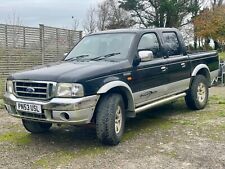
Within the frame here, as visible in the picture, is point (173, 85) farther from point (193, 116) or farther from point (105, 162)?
point (105, 162)

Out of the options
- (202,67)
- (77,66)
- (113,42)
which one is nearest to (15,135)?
(77,66)

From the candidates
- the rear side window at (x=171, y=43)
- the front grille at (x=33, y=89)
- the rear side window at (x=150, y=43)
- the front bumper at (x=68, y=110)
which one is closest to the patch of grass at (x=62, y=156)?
the front bumper at (x=68, y=110)

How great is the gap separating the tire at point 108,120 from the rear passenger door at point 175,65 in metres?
1.65

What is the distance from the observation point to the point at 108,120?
15.4 feet

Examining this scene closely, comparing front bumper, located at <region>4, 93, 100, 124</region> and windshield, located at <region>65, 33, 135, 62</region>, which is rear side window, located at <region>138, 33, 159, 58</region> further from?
front bumper, located at <region>4, 93, 100, 124</region>

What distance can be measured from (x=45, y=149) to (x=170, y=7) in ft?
92.0

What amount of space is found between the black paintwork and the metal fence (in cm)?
420

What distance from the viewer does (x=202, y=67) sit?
7.26 metres

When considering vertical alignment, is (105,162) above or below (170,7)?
below

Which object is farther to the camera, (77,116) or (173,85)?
(173,85)

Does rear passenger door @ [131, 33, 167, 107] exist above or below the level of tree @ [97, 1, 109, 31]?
below

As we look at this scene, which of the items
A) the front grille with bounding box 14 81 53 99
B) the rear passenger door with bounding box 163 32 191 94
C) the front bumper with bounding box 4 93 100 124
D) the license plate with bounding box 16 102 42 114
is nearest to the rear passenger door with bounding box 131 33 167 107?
the rear passenger door with bounding box 163 32 191 94

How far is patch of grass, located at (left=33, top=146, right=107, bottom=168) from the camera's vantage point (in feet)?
14.0

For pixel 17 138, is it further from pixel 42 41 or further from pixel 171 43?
pixel 42 41
